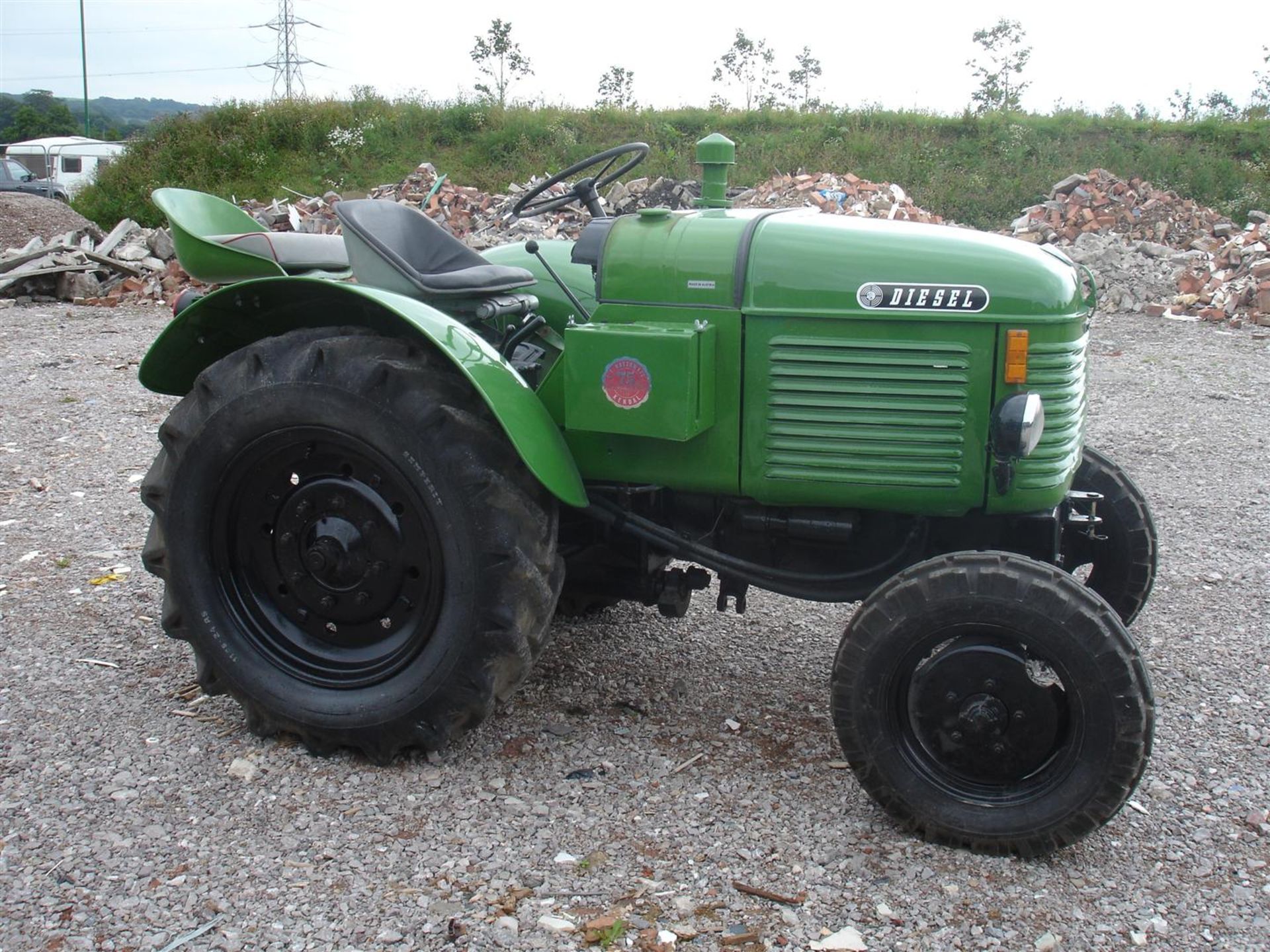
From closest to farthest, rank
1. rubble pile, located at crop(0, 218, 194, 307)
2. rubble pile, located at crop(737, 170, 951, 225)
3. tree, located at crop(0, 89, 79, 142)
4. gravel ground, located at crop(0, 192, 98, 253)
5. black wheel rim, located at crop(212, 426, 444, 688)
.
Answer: black wheel rim, located at crop(212, 426, 444, 688)
rubble pile, located at crop(0, 218, 194, 307)
rubble pile, located at crop(737, 170, 951, 225)
gravel ground, located at crop(0, 192, 98, 253)
tree, located at crop(0, 89, 79, 142)

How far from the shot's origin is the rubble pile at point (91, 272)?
40.5 ft

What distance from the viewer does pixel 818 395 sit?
2869 millimetres

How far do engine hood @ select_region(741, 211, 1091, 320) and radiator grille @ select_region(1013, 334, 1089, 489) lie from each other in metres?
0.09

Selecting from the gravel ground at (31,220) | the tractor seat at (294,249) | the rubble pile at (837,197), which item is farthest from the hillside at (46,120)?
the tractor seat at (294,249)

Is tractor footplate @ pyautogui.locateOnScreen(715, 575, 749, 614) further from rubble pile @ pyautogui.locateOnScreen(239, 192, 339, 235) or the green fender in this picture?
rubble pile @ pyautogui.locateOnScreen(239, 192, 339, 235)

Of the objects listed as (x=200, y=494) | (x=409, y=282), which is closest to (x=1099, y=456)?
(x=409, y=282)

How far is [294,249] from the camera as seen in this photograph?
3596 mm

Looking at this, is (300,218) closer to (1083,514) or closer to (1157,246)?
(1157,246)

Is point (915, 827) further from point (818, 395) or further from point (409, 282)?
point (409, 282)

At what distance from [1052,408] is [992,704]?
2.50ft

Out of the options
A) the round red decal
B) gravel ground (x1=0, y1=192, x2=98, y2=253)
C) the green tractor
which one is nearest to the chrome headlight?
the green tractor

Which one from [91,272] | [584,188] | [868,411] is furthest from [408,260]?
[91,272]

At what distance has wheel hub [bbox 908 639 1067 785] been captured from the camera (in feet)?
8.45

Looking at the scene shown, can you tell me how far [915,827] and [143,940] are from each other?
1714 millimetres
